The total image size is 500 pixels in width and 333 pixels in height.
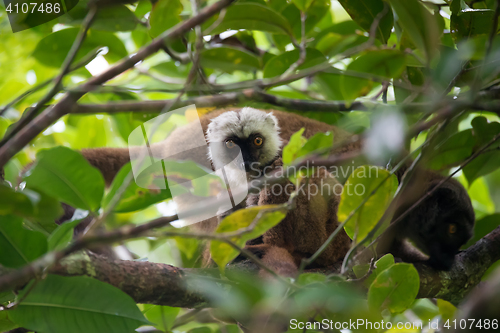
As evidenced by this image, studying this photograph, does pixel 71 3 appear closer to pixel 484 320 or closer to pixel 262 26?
pixel 262 26

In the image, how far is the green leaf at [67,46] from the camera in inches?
118

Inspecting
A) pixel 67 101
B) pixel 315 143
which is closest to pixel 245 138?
pixel 315 143

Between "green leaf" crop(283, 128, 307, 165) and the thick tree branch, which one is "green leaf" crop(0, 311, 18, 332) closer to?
the thick tree branch

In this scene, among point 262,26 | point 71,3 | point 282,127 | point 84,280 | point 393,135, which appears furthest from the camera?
point 282,127

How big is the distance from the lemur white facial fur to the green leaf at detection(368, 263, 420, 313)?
6.75 feet

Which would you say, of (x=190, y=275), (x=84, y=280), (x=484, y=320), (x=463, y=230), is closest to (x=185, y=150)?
(x=190, y=275)

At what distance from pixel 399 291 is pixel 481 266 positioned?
1.87 metres

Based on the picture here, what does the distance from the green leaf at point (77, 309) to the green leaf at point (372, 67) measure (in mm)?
1652

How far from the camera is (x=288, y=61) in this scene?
3016 millimetres

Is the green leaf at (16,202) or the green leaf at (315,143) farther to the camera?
the green leaf at (315,143)

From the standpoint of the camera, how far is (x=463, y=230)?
12.1 ft

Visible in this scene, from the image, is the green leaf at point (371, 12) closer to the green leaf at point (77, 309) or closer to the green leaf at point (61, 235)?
the green leaf at point (61, 235)

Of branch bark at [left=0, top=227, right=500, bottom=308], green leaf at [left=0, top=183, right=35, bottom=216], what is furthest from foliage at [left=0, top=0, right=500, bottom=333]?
branch bark at [left=0, top=227, right=500, bottom=308]

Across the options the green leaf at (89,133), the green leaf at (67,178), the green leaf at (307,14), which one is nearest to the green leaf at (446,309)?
the green leaf at (307,14)
